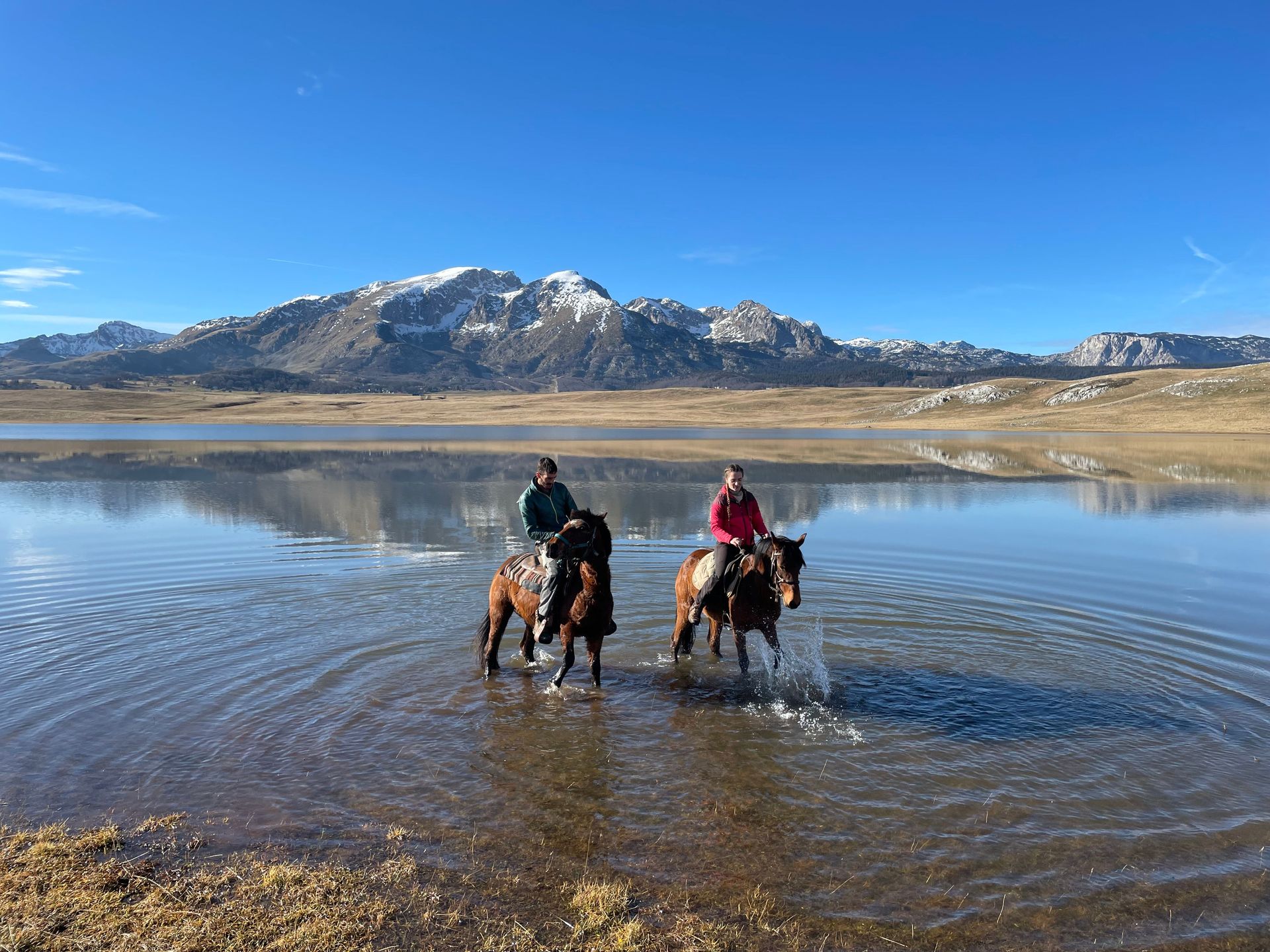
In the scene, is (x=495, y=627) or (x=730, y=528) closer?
(x=495, y=627)

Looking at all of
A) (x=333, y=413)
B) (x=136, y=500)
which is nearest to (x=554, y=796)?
(x=136, y=500)

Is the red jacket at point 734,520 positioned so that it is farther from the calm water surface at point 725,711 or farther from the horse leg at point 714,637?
the calm water surface at point 725,711

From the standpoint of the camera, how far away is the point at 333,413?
467 feet

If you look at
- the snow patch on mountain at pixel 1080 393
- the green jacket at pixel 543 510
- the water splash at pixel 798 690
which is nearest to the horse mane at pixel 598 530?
the green jacket at pixel 543 510

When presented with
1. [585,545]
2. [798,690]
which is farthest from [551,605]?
[798,690]

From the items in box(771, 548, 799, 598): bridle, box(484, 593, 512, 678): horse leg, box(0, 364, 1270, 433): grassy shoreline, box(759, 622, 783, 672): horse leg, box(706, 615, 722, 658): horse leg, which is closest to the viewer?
box(771, 548, 799, 598): bridle

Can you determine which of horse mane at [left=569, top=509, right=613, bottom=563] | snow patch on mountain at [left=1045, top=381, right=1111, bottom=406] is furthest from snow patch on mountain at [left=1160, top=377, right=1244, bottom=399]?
horse mane at [left=569, top=509, right=613, bottom=563]

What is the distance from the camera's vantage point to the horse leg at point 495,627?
41.3ft

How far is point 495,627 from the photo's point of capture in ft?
41.7

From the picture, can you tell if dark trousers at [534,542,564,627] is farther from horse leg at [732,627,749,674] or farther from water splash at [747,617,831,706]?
water splash at [747,617,831,706]

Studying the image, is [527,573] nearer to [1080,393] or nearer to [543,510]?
[543,510]

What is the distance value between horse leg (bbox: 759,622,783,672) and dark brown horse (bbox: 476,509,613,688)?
2.65 m

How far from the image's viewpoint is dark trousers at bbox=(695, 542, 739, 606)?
1263 centimetres

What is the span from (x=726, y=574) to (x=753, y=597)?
23.9 inches
